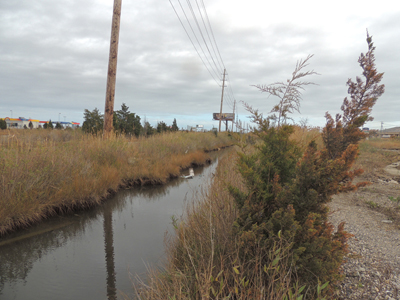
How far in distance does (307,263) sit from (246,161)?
3.35ft

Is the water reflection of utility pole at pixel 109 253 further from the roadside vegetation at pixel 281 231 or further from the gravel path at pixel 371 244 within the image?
the gravel path at pixel 371 244

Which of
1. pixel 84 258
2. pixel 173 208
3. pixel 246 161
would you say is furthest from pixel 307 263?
pixel 173 208

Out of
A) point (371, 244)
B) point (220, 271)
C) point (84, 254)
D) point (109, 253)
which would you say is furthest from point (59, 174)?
point (371, 244)

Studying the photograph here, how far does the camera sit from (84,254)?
14.6 feet

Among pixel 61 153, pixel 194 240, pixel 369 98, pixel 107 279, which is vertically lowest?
pixel 107 279

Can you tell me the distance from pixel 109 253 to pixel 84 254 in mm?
408

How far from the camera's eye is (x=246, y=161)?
2.59m

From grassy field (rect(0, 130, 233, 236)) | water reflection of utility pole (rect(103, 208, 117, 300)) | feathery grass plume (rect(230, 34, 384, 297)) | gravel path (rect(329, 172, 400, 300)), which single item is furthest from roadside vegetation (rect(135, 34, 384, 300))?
grassy field (rect(0, 130, 233, 236))

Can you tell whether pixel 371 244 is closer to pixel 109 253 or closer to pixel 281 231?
pixel 281 231

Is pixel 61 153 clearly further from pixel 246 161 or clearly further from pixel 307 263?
pixel 307 263

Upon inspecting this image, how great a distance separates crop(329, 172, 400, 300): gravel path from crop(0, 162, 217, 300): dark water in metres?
2.52

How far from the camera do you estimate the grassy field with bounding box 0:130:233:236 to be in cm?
505

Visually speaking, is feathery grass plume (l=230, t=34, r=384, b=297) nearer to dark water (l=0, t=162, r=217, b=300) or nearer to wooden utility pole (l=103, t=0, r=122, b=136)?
dark water (l=0, t=162, r=217, b=300)

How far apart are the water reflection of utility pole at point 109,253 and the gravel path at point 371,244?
2.73 metres
